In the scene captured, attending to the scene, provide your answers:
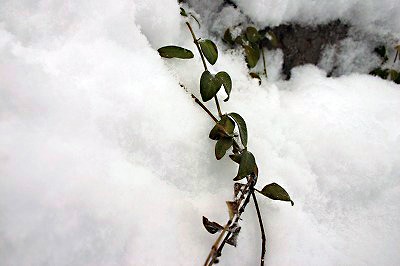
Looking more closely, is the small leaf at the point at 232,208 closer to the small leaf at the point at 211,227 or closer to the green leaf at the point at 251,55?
the small leaf at the point at 211,227

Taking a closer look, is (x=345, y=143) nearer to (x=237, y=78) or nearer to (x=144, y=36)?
(x=237, y=78)

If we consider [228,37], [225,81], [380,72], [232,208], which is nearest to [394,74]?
[380,72]

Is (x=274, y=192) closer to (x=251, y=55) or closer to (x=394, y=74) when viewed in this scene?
(x=251, y=55)

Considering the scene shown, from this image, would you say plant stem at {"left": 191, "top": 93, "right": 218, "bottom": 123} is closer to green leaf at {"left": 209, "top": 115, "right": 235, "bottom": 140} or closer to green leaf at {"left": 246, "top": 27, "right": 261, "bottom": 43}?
green leaf at {"left": 209, "top": 115, "right": 235, "bottom": 140}

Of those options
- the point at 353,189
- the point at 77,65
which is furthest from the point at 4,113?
the point at 353,189

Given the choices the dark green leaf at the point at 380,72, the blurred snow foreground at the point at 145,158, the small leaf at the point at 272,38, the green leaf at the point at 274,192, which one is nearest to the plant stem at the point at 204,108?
the blurred snow foreground at the point at 145,158

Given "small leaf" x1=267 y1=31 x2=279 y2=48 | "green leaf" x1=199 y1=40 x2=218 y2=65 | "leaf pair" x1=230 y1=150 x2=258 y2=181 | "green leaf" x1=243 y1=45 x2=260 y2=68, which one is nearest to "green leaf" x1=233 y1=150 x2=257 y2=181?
"leaf pair" x1=230 y1=150 x2=258 y2=181
